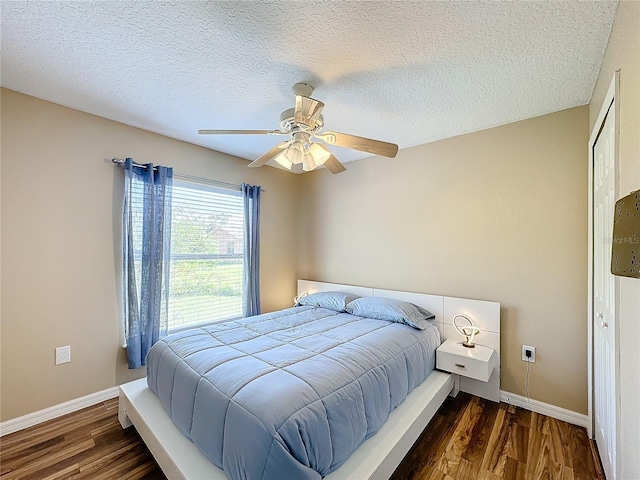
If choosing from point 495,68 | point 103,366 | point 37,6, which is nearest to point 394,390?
point 495,68

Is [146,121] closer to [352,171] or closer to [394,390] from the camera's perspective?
[352,171]

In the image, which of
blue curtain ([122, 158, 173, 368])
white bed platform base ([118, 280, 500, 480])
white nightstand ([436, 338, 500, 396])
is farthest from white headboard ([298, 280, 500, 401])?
blue curtain ([122, 158, 173, 368])

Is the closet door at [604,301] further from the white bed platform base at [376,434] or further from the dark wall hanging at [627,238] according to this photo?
the white bed platform base at [376,434]

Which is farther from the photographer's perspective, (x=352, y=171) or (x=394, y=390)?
(x=352, y=171)

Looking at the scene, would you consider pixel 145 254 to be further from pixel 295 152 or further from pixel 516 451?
pixel 516 451

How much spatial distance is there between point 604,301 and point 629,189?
35.3 inches

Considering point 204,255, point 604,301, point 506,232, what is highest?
point 506,232

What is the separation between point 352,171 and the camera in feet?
11.6

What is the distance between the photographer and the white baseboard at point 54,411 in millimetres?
1977

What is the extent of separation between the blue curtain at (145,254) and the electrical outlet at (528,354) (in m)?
3.27

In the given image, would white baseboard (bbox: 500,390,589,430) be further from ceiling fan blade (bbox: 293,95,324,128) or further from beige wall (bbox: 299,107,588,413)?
ceiling fan blade (bbox: 293,95,324,128)

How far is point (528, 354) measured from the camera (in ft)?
7.57

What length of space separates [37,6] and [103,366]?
254cm

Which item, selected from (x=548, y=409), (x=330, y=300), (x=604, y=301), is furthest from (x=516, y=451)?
(x=330, y=300)
